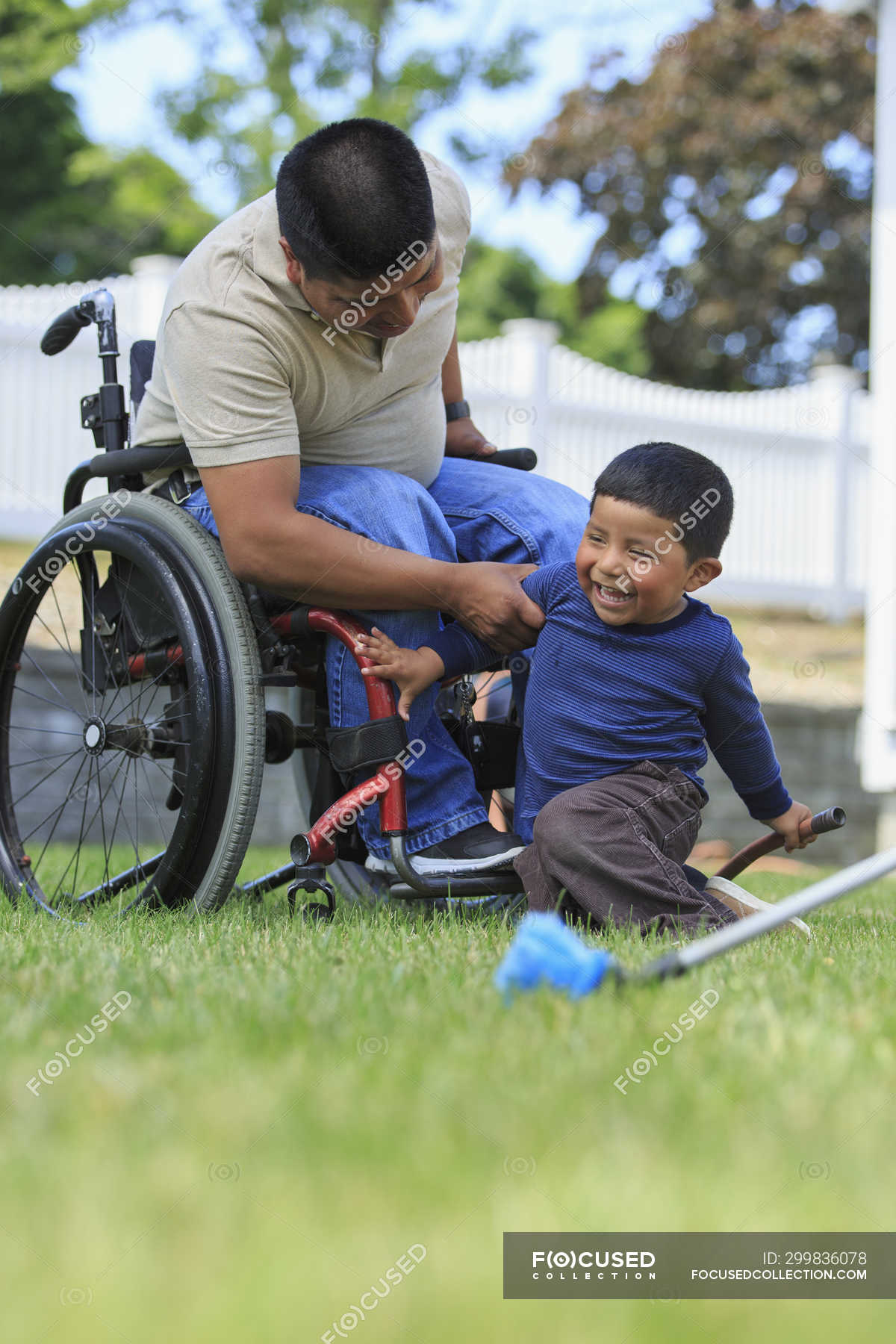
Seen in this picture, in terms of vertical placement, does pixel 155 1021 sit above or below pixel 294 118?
below

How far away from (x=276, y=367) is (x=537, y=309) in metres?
14.6

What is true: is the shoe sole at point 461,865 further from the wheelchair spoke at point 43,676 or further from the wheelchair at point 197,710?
the wheelchair spoke at point 43,676

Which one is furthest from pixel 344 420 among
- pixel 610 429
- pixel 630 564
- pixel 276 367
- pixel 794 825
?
pixel 610 429

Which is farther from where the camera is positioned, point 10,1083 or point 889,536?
point 889,536

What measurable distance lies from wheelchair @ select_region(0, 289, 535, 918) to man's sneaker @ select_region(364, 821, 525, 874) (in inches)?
1.2

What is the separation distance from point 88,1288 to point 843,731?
6.12 m

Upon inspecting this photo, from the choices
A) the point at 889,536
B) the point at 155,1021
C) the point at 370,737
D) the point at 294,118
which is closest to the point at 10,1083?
the point at 155,1021

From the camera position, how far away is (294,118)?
42.1ft

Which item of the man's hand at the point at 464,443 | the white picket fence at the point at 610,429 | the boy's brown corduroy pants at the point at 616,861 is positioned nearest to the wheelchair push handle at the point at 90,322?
the man's hand at the point at 464,443

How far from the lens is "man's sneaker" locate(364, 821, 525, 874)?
223 cm

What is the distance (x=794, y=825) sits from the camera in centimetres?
236

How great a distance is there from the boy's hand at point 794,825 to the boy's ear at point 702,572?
438 mm

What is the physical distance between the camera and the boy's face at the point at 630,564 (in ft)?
7.05

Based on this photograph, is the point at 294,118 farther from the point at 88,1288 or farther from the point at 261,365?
the point at 88,1288
